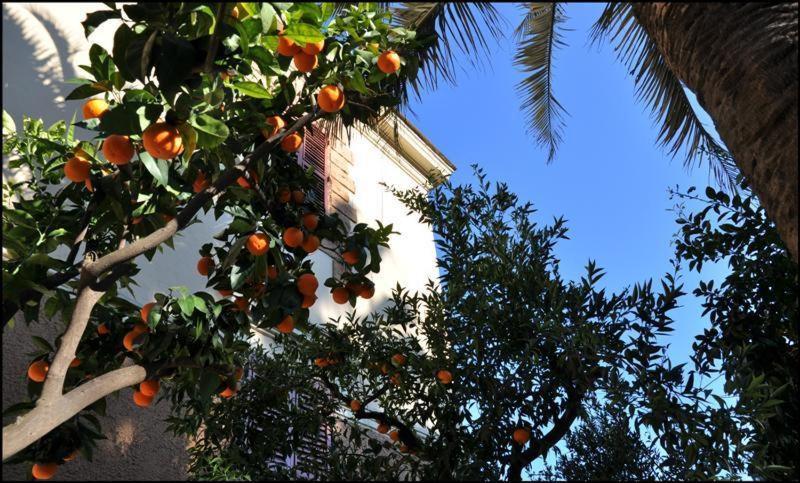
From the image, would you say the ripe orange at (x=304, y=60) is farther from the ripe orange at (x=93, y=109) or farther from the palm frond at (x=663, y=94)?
the palm frond at (x=663, y=94)

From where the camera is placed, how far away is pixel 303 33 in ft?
6.81

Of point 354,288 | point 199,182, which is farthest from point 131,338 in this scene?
point 354,288

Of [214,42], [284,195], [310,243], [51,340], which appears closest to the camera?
[214,42]

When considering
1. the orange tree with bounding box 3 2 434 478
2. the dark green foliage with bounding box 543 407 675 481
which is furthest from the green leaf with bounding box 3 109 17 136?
the dark green foliage with bounding box 543 407 675 481

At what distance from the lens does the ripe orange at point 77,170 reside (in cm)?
228

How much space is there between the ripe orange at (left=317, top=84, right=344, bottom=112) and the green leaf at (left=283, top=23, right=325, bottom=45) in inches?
14.1

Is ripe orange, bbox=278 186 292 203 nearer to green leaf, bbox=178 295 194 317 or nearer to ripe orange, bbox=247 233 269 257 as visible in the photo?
ripe orange, bbox=247 233 269 257

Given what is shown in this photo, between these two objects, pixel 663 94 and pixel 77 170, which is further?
pixel 663 94

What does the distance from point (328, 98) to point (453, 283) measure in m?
1.70

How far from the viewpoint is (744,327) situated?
305 centimetres

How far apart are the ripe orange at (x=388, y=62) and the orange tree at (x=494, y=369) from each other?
56.7 inches

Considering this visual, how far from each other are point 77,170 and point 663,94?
163 inches

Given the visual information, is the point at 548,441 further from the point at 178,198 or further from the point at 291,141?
the point at 178,198

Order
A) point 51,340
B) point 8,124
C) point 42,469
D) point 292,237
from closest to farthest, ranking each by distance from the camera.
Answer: point 42,469 → point 292,237 → point 8,124 → point 51,340
